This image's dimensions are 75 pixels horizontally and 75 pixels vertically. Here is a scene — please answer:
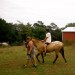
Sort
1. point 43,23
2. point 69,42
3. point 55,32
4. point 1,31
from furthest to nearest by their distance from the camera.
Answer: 1. point 43,23
2. point 55,32
3. point 1,31
4. point 69,42

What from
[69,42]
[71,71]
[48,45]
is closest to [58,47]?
[48,45]

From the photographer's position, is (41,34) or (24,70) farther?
(41,34)

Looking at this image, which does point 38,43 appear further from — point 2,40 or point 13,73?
point 2,40

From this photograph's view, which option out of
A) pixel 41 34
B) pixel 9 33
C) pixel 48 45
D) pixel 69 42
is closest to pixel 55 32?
pixel 41 34

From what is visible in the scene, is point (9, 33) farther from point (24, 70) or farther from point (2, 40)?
point (24, 70)

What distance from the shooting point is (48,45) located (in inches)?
627

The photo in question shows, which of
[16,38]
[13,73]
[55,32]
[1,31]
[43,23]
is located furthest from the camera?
[43,23]

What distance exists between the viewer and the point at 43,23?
266ft

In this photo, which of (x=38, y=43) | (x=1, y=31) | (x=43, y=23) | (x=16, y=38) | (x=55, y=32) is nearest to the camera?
(x=38, y=43)

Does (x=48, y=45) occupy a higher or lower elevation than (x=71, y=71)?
higher

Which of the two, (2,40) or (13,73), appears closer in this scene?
(13,73)

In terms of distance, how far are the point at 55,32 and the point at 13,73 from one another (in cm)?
5859

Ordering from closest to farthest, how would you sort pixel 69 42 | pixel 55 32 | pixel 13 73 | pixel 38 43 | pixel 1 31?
pixel 13 73
pixel 38 43
pixel 69 42
pixel 1 31
pixel 55 32

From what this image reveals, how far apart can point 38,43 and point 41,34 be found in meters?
44.5
